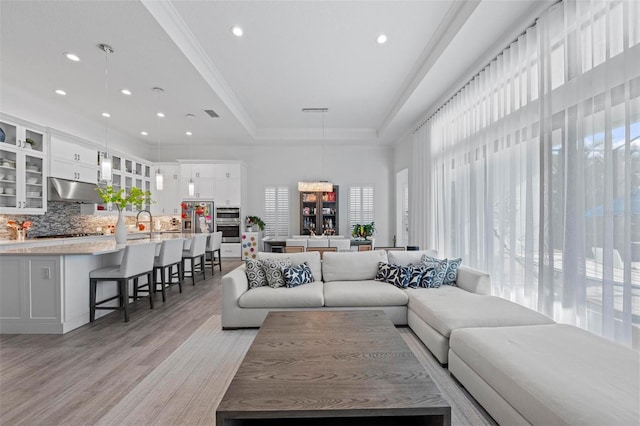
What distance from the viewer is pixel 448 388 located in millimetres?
2137

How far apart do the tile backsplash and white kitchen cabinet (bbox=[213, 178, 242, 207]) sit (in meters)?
2.31

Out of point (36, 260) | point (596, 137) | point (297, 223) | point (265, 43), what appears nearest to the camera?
point (596, 137)

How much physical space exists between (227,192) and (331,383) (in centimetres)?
703

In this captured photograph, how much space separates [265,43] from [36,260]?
358 cm

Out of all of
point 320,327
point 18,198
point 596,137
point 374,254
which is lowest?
point 320,327

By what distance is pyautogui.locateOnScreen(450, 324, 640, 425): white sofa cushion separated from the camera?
1.24m

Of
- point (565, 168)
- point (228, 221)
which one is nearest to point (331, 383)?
point (565, 168)

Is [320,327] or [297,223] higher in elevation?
[297,223]

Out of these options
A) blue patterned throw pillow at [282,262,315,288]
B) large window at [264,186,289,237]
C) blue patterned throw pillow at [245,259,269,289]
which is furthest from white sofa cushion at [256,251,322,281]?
large window at [264,186,289,237]

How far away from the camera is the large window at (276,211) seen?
8445mm

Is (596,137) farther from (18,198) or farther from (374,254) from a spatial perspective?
(18,198)

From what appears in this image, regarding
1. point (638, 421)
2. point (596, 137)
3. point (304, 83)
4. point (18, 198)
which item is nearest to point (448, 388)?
point (638, 421)

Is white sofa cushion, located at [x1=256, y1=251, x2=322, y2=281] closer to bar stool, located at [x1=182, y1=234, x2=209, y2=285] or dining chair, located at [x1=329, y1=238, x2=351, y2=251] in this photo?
dining chair, located at [x1=329, y1=238, x2=351, y2=251]

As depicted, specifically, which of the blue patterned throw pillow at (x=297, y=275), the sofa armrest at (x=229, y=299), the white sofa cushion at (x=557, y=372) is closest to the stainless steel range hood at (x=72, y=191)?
the sofa armrest at (x=229, y=299)
